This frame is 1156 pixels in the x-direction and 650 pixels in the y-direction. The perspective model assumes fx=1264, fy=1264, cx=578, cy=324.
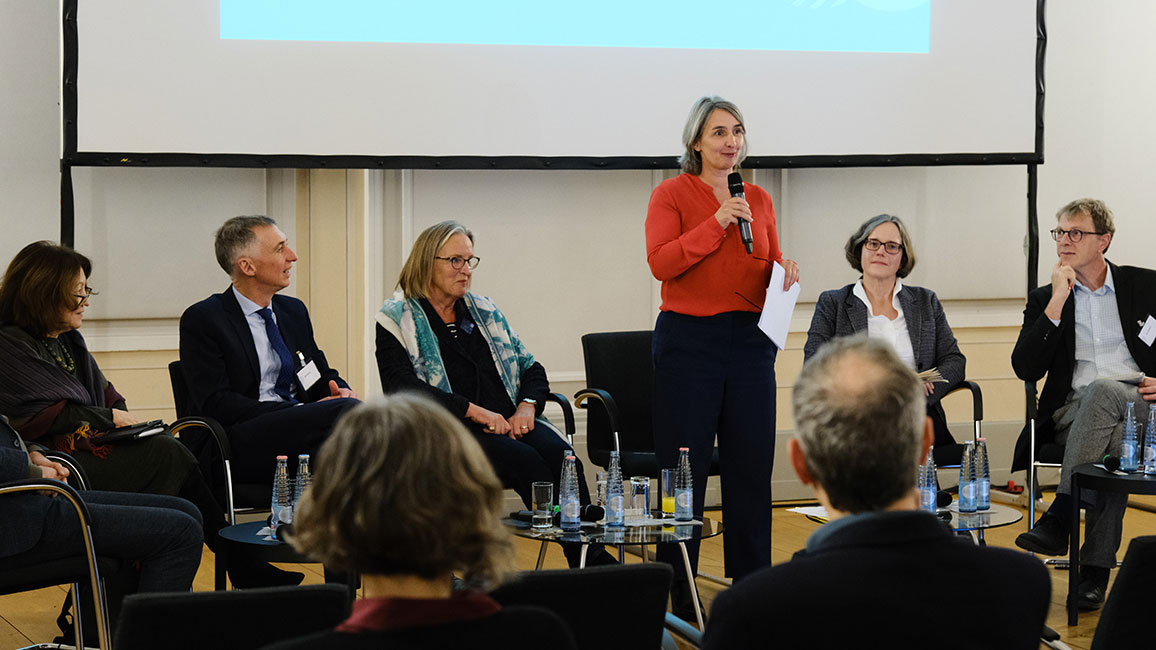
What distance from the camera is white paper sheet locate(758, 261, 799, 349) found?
143 inches

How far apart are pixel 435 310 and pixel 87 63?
1524 millimetres

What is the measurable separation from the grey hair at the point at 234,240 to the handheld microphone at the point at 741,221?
1574 mm

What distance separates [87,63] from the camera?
4441mm

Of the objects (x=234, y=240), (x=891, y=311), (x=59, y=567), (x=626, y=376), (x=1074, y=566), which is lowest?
(x=1074, y=566)

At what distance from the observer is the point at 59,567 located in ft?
9.55

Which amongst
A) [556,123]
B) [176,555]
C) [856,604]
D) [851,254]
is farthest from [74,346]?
[856,604]

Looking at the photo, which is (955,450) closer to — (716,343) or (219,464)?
(716,343)

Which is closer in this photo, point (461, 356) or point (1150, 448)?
point (1150, 448)

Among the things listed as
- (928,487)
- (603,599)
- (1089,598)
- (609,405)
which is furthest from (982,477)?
(603,599)

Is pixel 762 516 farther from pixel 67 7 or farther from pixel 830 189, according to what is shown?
pixel 67 7

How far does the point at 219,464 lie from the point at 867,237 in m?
2.35

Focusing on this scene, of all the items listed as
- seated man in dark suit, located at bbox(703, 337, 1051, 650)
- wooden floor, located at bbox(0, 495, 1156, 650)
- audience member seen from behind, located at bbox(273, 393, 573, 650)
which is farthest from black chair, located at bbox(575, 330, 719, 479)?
audience member seen from behind, located at bbox(273, 393, 573, 650)

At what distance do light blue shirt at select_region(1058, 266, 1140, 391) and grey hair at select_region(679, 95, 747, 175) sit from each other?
5.26ft

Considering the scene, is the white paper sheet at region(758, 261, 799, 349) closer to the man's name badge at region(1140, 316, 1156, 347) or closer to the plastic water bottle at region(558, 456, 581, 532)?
the plastic water bottle at region(558, 456, 581, 532)
